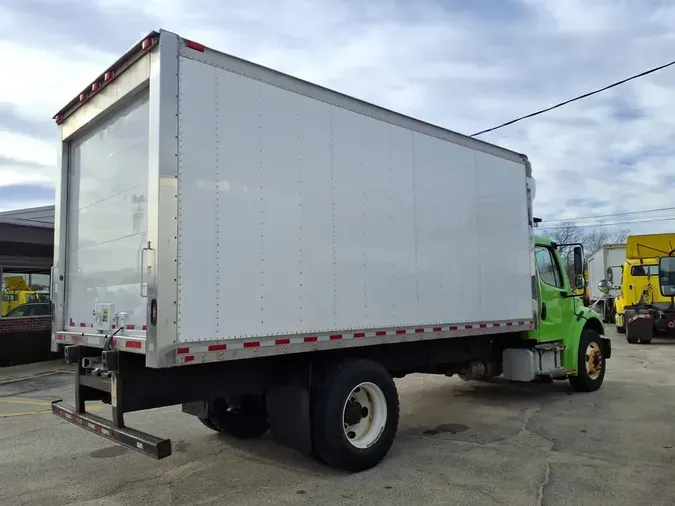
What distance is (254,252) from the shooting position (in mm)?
4754

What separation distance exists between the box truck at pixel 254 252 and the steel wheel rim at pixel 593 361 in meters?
3.03

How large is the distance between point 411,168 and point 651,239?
16429mm

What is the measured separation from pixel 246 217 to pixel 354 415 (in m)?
2.26

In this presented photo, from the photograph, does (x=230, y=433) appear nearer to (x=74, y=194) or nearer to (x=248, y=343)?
(x=248, y=343)

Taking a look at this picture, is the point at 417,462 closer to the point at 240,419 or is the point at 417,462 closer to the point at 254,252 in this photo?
the point at 240,419

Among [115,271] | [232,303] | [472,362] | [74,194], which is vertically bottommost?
[472,362]

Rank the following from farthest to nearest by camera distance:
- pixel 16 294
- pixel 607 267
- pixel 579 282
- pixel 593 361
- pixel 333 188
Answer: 1. pixel 607 267
2. pixel 16 294
3. pixel 593 361
4. pixel 579 282
5. pixel 333 188

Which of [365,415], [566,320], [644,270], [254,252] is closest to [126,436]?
→ [254,252]

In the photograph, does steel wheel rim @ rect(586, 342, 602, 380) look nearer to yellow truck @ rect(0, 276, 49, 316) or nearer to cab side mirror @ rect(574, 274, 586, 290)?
cab side mirror @ rect(574, 274, 586, 290)

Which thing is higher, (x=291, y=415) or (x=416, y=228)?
(x=416, y=228)

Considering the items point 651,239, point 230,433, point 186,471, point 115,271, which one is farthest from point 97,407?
point 651,239

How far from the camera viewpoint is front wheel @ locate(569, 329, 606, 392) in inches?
358

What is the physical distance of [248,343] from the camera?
15.3ft

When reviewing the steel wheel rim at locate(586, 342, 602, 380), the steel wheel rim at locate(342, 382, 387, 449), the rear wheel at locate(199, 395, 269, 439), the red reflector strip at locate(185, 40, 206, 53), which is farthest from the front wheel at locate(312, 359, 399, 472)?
the steel wheel rim at locate(586, 342, 602, 380)
